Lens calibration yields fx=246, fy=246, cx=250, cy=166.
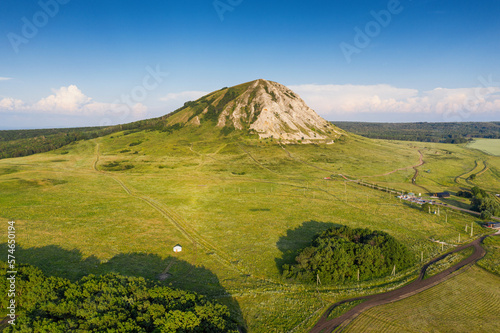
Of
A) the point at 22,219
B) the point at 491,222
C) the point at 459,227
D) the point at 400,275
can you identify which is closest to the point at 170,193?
the point at 22,219

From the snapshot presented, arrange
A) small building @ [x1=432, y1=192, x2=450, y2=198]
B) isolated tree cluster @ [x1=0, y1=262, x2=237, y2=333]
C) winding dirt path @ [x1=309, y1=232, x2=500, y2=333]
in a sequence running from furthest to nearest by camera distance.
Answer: small building @ [x1=432, y1=192, x2=450, y2=198] → winding dirt path @ [x1=309, y1=232, x2=500, y2=333] → isolated tree cluster @ [x1=0, y1=262, x2=237, y2=333]

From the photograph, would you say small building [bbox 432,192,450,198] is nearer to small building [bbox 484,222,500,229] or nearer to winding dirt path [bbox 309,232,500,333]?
small building [bbox 484,222,500,229]

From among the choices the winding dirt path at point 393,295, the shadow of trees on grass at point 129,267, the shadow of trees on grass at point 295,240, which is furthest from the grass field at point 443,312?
the shadow of trees on grass at point 129,267

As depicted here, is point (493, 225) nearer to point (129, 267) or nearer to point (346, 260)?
point (346, 260)

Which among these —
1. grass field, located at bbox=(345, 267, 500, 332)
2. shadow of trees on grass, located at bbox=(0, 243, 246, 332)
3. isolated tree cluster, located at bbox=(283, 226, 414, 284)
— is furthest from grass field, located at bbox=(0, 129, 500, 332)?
grass field, located at bbox=(345, 267, 500, 332)

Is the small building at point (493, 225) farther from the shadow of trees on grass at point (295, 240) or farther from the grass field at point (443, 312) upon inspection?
the shadow of trees on grass at point (295, 240)

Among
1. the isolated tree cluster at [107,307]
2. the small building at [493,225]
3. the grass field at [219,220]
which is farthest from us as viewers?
the small building at [493,225]
